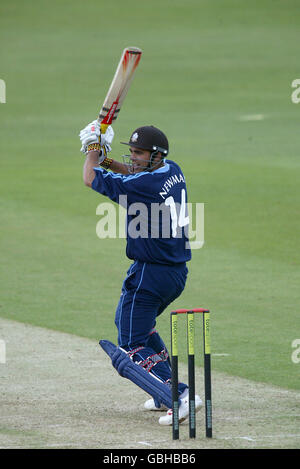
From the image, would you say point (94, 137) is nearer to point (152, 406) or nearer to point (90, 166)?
point (90, 166)

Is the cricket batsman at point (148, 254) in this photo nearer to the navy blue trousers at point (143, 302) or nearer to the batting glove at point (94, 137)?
the navy blue trousers at point (143, 302)

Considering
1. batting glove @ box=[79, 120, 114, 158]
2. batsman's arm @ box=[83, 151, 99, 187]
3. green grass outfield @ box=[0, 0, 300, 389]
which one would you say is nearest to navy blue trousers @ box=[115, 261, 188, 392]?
batsman's arm @ box=[83, 151, 99, 187]

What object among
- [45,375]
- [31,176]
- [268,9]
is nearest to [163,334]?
[45,375]

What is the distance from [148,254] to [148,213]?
0.28 metres

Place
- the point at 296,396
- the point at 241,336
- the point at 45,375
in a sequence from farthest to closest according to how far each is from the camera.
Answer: the point at 241,336, the point at 45,375, the point at 296,396

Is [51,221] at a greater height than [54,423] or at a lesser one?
greater

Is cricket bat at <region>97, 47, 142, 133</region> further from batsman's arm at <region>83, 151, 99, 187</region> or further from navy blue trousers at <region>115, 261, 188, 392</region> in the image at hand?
navy blue trousers at <region>115, 261, 188, 392</region>

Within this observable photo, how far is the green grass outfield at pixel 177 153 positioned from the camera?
9703 millimetres

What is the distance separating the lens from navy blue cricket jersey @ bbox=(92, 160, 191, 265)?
6012mm

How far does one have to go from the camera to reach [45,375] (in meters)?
7.20

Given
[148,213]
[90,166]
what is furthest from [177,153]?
[148,213]

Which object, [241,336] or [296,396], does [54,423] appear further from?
[241,336]

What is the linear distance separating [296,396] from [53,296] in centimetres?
434

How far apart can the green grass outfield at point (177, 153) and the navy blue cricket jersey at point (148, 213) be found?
5.59ft
